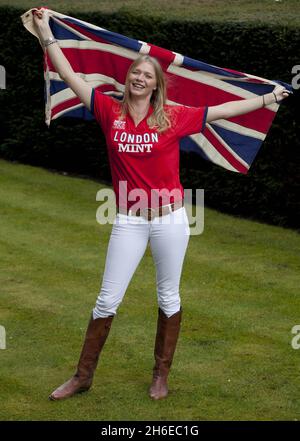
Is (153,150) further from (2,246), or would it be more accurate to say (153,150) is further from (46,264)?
(2,246)

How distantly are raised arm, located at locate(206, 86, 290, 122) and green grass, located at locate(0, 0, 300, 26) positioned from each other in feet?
16.1

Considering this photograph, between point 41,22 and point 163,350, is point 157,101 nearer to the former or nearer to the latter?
point 41,22

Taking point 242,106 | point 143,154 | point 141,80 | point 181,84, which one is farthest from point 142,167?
point 181,84

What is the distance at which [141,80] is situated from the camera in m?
6.67

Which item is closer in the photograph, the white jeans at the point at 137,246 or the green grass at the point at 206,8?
the white jeans at the point at 137,246

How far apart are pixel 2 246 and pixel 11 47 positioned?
18.2ft

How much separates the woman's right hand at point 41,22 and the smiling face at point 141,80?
710mm

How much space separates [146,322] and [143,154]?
2.40 m

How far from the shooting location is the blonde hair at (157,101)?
21.9 ft

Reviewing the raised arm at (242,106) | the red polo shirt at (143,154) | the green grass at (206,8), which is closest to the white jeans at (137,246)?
the red polo shirt at (143,154)

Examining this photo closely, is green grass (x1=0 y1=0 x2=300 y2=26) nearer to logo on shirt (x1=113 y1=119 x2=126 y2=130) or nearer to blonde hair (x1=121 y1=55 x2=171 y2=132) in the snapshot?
blonde hair (x1=121 y1=55 x2=171 y2=132)

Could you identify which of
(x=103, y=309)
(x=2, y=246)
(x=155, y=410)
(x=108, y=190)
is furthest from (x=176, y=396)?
(x=108, y=190)

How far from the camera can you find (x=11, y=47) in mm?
15945

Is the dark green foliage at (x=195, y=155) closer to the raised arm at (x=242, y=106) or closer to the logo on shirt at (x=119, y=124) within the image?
the raised arm at (x=242, y=106)
